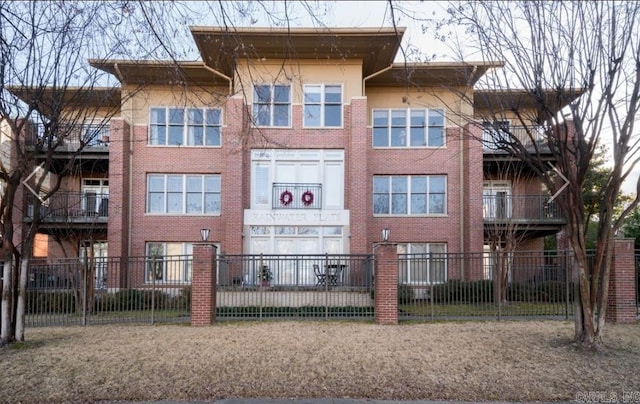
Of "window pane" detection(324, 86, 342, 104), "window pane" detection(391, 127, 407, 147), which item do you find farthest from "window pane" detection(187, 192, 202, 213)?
"window pane" detection(391, 127, 407, 147)

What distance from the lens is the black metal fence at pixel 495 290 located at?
43.9 ft

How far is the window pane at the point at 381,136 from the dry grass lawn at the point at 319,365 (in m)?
12.7

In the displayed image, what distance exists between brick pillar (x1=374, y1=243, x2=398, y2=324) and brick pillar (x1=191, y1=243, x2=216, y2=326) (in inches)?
162

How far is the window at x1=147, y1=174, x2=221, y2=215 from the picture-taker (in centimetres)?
2231

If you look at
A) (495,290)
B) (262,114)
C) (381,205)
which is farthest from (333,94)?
(495,290)

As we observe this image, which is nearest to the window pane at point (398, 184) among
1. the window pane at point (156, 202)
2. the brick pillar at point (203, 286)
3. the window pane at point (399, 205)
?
the window pane at point (399, 205)

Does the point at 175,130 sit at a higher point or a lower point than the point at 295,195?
higher

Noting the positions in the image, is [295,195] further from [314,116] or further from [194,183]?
[194,183]

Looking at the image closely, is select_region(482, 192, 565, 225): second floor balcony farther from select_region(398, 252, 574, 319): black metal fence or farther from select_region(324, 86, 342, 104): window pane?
select_region(324, 86, 342, 104): window pane

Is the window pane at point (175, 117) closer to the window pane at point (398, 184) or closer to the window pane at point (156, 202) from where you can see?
the window pane at point (156, 202)

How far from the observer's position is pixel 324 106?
852 inches

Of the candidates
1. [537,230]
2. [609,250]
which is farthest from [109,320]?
[537,230]

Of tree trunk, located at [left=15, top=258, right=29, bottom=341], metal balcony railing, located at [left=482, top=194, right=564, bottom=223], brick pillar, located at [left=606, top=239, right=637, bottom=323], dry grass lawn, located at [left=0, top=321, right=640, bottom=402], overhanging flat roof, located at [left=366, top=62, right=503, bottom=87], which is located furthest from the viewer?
metal balcony railing, located at [left=482, top=194, right=564, bottom=223]

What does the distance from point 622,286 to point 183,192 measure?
668 inches
